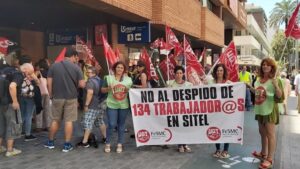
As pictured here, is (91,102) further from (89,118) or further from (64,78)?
(64,78)

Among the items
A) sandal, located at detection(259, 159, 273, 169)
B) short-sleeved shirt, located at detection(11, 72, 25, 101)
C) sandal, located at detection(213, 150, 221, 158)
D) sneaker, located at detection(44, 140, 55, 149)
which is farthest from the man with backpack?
sandal, located at detection(259, 159, 273, 169)

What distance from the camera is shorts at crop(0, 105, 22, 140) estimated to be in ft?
23.3

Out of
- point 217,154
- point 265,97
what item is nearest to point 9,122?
point 217,154

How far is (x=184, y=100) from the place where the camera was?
7.38 m

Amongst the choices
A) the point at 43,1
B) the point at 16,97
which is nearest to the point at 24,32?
the point at 43,1

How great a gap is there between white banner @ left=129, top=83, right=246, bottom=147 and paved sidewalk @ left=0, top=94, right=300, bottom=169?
1.03ft

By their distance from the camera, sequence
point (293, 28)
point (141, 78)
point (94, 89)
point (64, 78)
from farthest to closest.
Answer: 1. point (293, 28)
2. point (141, 78)
3. point (94, 89)
4. point (64, 78)

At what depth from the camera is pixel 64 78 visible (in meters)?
7.52

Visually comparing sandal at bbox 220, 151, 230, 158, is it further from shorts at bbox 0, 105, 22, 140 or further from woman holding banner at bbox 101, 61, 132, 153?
shorts at bbox 0, 105, 22, 140

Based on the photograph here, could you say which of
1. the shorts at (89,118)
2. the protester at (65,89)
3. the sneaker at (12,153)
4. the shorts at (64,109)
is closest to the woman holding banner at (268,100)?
the shorts at (89,118)

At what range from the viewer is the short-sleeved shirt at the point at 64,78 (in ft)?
24.7

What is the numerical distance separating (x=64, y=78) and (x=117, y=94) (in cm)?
101

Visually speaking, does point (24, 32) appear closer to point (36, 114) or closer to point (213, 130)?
point (36, 114)

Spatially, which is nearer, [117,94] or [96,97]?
[117,94]
